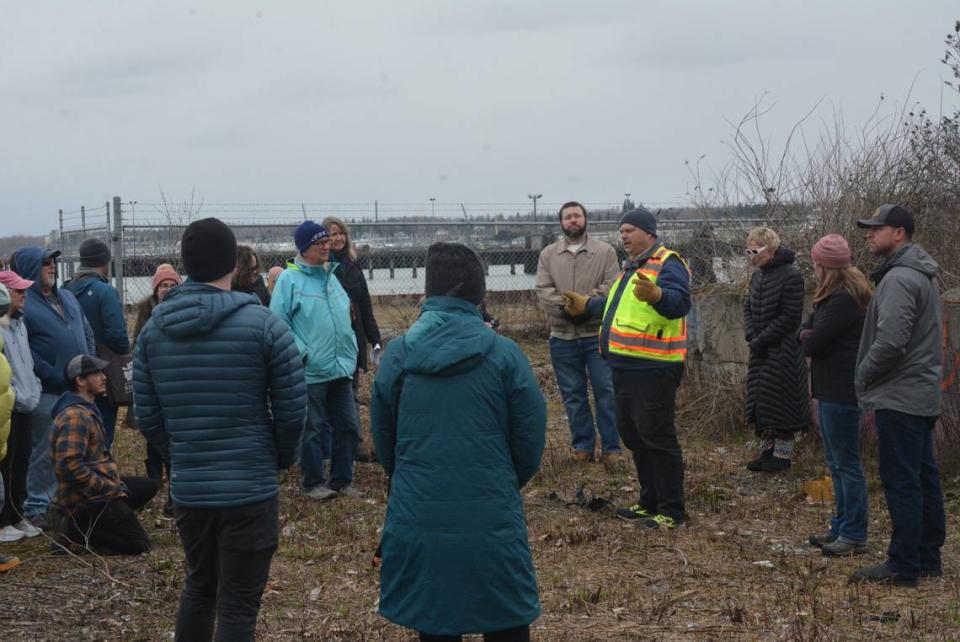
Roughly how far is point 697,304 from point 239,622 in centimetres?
729

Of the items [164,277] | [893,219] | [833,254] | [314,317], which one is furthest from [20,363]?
[893,219]

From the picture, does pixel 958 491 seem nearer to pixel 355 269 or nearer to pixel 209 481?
pixel 355 269

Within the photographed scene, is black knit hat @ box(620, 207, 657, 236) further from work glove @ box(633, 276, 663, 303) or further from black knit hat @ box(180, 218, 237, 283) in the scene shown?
black knit hat @ box(180, 218, 237, 283)

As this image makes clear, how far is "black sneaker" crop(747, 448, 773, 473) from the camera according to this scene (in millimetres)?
8750

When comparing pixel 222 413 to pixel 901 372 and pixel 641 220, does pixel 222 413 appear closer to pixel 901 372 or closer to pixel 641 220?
pixel 901 372

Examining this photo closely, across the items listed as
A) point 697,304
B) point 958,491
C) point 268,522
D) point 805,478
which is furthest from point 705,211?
point 268,522

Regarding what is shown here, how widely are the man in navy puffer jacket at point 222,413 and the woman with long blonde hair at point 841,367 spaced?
10.9 feet

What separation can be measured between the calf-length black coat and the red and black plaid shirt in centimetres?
470

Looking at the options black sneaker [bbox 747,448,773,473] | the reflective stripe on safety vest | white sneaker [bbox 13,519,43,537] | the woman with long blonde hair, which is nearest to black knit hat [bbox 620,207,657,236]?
the reflective stripe on safety vest

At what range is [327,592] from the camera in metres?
6.03

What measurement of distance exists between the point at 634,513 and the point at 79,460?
11.2 feet

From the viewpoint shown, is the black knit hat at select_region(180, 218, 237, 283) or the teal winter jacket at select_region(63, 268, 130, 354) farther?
the teal winter jacket at select_region(63, 268, 130, 354)

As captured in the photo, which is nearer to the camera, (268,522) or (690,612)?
(268,522)

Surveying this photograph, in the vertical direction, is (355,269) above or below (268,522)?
above
